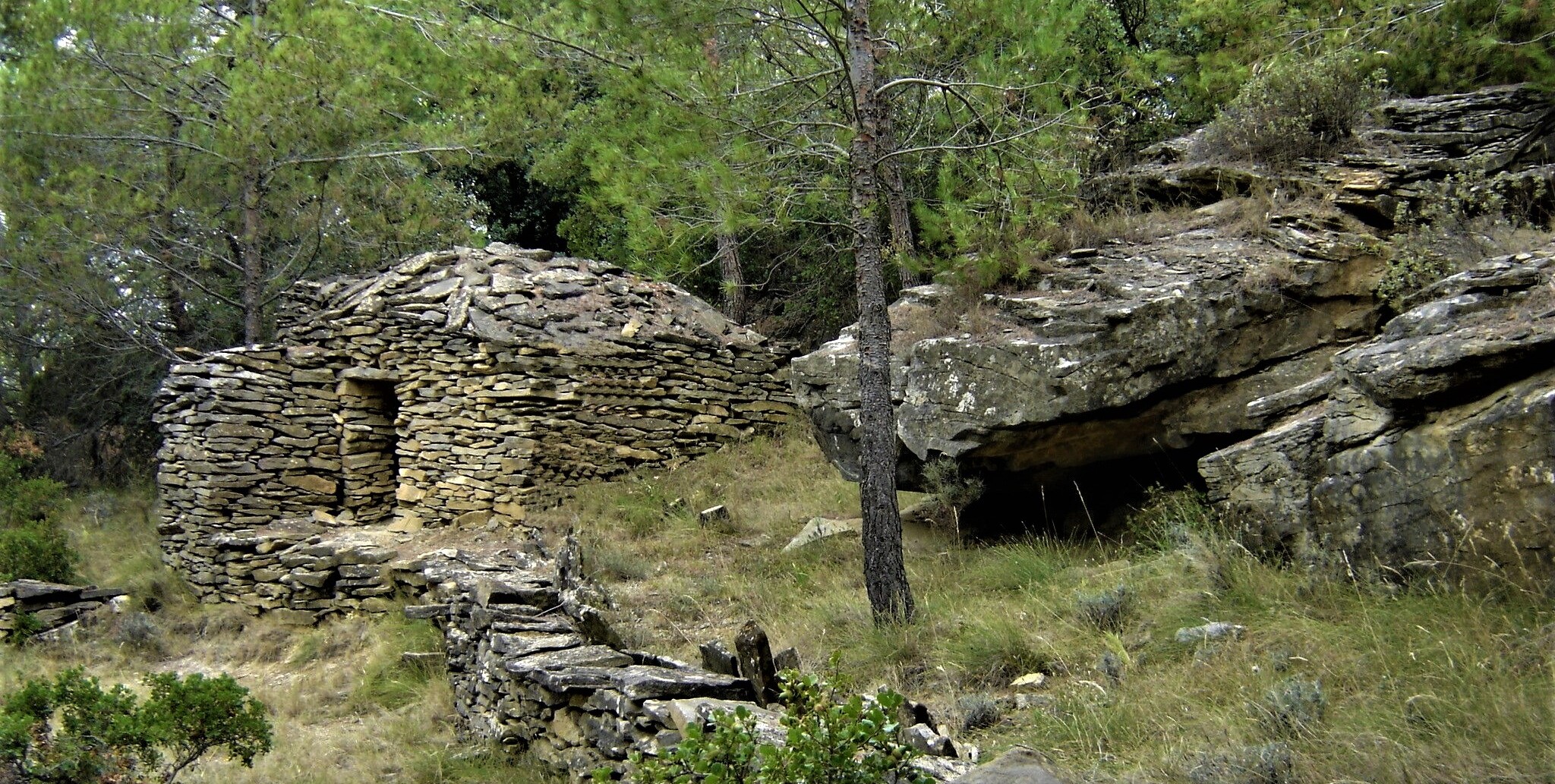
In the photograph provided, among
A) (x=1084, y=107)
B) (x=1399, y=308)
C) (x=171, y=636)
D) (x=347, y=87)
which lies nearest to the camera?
(x=1399, y=308)

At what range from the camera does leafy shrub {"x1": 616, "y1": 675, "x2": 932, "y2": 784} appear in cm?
310

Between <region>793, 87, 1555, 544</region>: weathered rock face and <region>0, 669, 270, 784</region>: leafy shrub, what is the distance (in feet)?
13.8

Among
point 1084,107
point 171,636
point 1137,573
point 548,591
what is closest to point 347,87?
point 171,636

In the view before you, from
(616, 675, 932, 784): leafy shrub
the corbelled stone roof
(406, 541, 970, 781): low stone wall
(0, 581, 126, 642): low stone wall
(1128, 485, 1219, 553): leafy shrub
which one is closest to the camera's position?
(616, 675, 932, 784): leafy shrub

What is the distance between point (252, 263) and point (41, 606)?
4.93 meters

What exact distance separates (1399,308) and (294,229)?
13.5 meters

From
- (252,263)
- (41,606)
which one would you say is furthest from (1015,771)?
(252,263)

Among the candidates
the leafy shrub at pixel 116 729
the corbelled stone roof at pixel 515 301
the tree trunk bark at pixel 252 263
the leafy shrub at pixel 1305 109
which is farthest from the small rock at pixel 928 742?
the tree trunk bark at pixel 252 263

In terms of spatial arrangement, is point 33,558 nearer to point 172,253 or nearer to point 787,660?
point 172,253

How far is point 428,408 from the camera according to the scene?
35.4 ft

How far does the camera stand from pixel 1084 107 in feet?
21.2

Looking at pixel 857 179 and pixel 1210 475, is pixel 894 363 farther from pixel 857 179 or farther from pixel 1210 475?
pixel 1210 475

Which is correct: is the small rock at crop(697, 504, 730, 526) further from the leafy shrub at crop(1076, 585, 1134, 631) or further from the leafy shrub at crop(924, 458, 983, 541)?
the leafy shrub at crop(1076, 585, 1134, 631)

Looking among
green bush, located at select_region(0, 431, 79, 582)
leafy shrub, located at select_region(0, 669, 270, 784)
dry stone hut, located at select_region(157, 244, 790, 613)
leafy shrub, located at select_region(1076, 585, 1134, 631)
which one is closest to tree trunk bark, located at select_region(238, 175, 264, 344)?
dry stone hut, located at select_region(157, 244, 790, 613)
